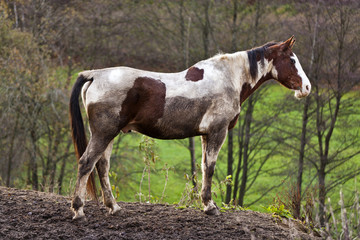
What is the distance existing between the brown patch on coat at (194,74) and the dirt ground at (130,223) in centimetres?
174

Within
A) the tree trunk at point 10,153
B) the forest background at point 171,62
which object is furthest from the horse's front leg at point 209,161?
the tree trunk at point 10,153

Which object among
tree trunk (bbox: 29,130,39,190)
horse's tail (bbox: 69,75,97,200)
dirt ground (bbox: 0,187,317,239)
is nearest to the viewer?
dirt ground (bbox: 0,187,317,239)

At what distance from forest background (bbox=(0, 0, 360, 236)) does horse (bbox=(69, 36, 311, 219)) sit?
8.36 metres

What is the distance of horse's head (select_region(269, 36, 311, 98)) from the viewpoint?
605cm

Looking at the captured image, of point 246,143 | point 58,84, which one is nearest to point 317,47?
point 246,143

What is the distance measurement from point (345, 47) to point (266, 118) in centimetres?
467

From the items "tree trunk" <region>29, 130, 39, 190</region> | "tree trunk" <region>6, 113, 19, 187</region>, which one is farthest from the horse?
"tree trunk" <region>29, 130, 39, 190</region>

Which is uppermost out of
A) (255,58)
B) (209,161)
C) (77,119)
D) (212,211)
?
(255,58)

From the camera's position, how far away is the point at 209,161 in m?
5.97

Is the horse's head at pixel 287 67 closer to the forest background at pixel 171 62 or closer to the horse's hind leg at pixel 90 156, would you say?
the horse's hind leg at pixel 90 156

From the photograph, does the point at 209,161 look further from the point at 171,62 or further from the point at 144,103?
the point at 171,62

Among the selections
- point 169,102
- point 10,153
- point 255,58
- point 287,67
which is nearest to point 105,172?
point 169,102

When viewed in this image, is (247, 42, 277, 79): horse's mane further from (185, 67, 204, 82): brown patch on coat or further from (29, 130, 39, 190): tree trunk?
Result: (29, 130, 39, 190): tree trunk

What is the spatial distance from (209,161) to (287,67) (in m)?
1.57
